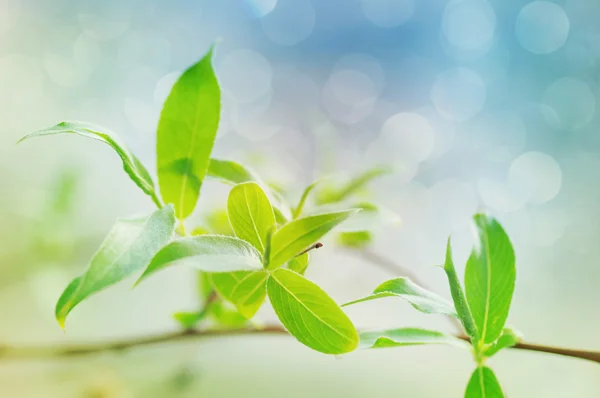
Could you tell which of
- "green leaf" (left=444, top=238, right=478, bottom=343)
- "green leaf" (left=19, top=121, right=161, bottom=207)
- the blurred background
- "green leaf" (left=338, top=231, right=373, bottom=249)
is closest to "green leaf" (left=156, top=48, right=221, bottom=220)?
"green leaf" (left=19, top=121, right=161, bottom=207)

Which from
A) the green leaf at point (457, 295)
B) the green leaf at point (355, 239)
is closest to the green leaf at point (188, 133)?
the green leaf at point (457, 295)

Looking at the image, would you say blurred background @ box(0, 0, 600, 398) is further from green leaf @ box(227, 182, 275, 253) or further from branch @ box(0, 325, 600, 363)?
green leaf @ box(227, 182, 275, 253)

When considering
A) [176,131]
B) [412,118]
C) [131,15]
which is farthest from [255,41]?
[176,131]

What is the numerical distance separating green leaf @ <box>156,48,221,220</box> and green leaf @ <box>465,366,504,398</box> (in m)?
0.16

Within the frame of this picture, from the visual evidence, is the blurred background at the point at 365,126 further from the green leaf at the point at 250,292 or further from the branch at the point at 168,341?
the green leaf at the point at 250,292

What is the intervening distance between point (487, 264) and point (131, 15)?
1.01 m

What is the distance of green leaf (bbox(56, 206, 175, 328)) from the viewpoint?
6.1 inches

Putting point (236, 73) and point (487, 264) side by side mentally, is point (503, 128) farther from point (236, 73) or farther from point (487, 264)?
point (487, 264)

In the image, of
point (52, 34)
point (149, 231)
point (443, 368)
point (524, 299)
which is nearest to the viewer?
point (149, 231)

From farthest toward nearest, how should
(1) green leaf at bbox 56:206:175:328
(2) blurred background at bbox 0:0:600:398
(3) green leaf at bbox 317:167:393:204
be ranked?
(2) blurred background at bbox 0:0:600:398 → (3) green leaf at bbox 317:167:393:204 → (1) green leaf at bbox 56:206:175:328

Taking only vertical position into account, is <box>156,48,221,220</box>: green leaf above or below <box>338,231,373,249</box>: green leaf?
above

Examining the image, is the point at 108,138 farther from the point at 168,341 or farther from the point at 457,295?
the point at 168,341

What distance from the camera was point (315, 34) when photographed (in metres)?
1.04

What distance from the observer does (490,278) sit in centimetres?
24
